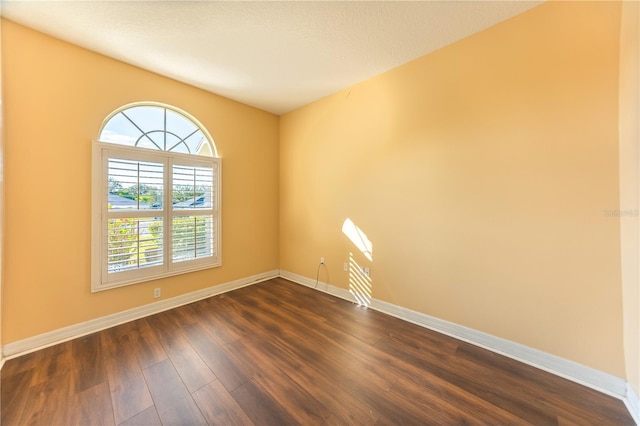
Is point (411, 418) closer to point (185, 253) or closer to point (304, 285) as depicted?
point (304, 285)

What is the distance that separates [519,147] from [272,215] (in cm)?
334

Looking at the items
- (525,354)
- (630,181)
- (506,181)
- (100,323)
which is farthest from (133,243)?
(630,181)

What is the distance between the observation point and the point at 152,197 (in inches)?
105

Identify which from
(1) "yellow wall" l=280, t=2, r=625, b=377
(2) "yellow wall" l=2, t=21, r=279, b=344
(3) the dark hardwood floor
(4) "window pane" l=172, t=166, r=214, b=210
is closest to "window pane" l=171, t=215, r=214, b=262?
(4) "window pane" l=172, t=166, r=214, b=210

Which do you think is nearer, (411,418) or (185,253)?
(411,418)

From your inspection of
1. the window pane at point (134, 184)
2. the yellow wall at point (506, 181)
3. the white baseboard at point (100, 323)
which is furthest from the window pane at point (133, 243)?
the yellow wall at point (506, 181)

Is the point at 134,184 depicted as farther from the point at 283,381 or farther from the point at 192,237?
the point at 283,381

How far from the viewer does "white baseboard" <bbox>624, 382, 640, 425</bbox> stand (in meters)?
1.38

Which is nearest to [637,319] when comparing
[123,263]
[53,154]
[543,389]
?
[543,389]

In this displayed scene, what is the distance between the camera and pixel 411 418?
1.40 meters

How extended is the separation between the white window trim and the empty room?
0.02m

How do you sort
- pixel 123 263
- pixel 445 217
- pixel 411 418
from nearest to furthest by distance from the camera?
pixel 411 418 < pixel 445 217 < pixel 123 263

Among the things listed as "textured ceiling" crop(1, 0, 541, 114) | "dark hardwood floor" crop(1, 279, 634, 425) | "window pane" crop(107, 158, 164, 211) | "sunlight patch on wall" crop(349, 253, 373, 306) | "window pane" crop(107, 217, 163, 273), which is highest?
"textured ceiling" crop(1, 0, 541, 114)

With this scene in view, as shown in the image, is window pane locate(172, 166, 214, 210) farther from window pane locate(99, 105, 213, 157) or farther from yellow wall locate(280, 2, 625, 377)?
yellow wall locate(280, 2, 625, 377)
